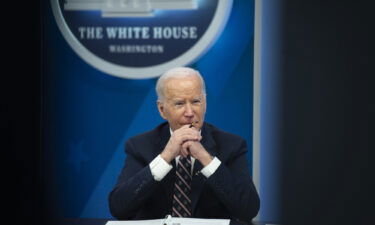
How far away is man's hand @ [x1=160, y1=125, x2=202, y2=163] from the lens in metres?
2.72

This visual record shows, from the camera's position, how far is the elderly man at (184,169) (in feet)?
8.73

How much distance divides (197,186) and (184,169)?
4.9 inches

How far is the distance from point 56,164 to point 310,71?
1938 millimetres

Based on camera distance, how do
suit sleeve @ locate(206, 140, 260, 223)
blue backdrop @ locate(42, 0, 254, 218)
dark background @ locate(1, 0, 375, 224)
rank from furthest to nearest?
blue backdrop @ locate(42, 0, 254, 218) < dark background @ locate(1, 0, 375, 224) < suit sleeve @ locate(206, 140, 260, 223)

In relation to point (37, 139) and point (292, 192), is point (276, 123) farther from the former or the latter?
point (37, 139)

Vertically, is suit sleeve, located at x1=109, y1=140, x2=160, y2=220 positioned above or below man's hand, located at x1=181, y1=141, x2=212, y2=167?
below

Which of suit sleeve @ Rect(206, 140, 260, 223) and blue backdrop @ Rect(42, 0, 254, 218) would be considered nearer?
suit sleeve @ Rect(206, 140, 260, 223)

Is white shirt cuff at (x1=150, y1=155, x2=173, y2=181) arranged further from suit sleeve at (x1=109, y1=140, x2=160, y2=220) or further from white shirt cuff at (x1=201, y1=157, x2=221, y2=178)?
white shirt cuff at (x1=201, y1=157, x2=221, y2=178)

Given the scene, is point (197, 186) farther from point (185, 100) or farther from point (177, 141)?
point (185, 100)

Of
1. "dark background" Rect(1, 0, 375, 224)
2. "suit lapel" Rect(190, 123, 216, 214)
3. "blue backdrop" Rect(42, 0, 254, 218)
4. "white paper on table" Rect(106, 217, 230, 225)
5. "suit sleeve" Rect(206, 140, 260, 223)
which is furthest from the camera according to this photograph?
"blue backdrop" Rect(42, 0, 254, 218)

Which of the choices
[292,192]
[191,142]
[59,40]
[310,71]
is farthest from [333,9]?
[59,40]

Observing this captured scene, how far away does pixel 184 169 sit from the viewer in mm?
2836

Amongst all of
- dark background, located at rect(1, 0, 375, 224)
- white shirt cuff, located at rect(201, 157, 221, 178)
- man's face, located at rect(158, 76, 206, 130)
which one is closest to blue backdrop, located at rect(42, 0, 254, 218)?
dark background, located at rect(1, 0, 375, 224)

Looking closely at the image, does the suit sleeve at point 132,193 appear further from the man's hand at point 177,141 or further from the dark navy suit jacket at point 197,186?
the man's hand at point 177,141
